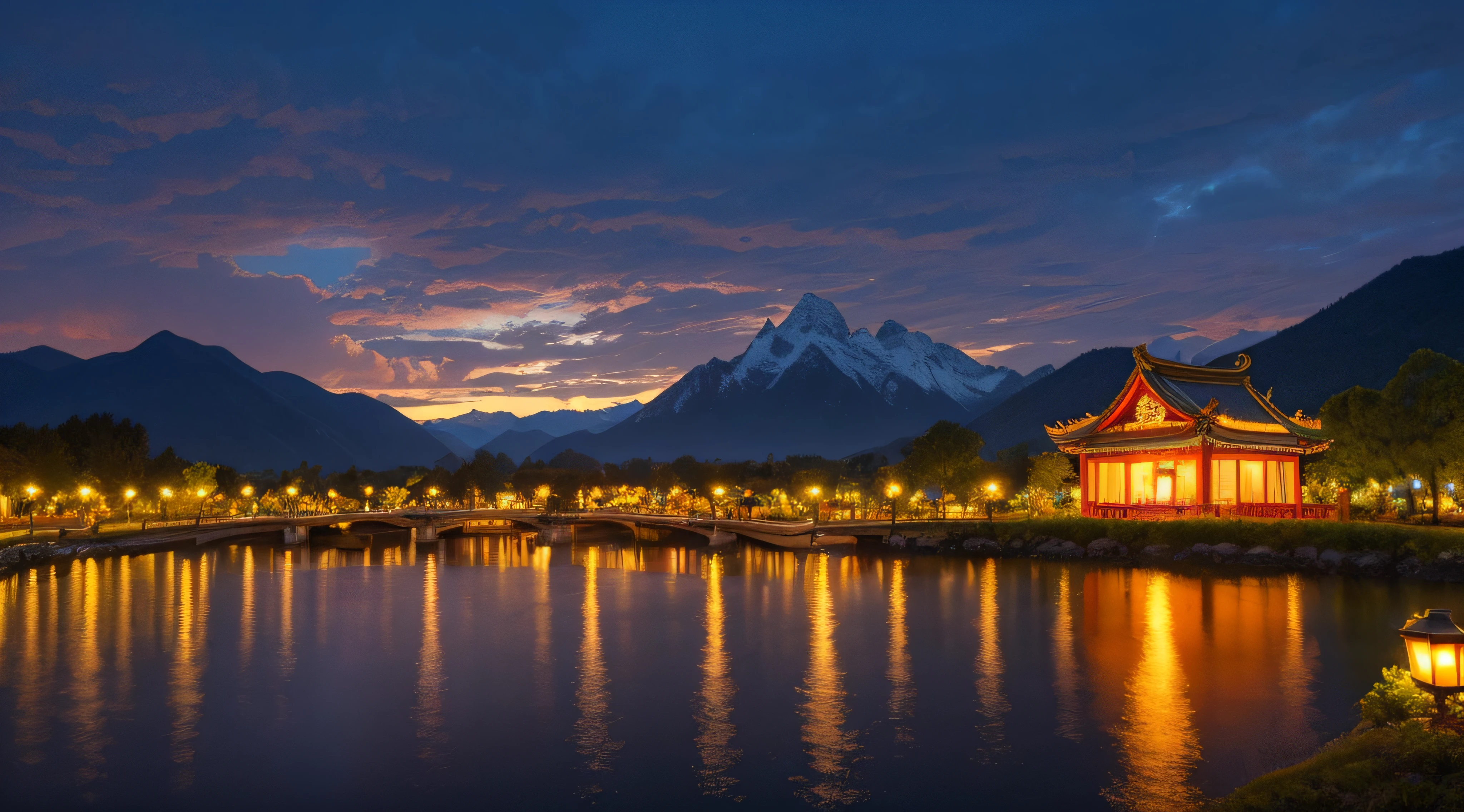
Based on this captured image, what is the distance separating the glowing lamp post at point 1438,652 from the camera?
16.0m

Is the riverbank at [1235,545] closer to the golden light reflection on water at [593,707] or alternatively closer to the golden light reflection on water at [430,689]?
the golden light reflection on water at [593,707]

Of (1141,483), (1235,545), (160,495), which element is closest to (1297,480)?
(1141,483)

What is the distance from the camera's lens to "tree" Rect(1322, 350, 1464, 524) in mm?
56844

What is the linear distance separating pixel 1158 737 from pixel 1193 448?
A: 153ft

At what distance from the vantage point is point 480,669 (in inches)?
1332

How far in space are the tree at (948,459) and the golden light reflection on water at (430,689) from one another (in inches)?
2217

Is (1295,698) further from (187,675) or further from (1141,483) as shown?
(1141,483)

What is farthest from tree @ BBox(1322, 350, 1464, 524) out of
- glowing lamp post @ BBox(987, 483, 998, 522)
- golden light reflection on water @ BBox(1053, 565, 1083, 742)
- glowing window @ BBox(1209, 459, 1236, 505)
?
glowing lamp post @ BBox(987, 483, 998, 522)

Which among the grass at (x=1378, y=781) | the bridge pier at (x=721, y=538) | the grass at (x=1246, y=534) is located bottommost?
the bridge pier at (x=721, y=538)

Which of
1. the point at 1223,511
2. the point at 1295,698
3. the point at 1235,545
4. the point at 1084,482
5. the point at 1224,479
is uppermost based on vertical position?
the point at 1224,479

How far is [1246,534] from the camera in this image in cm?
5769

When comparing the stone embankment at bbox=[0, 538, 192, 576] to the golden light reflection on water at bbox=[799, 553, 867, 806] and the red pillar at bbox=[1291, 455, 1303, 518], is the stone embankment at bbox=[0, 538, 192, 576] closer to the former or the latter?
the golden light reflection on water at bbox=[799, 553, 867, 806]

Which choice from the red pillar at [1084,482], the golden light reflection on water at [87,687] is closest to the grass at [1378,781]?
the golden light reflection on water at [87,687]

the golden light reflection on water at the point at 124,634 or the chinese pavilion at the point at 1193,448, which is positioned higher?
the chinese pavilion at the point at 1193,448
